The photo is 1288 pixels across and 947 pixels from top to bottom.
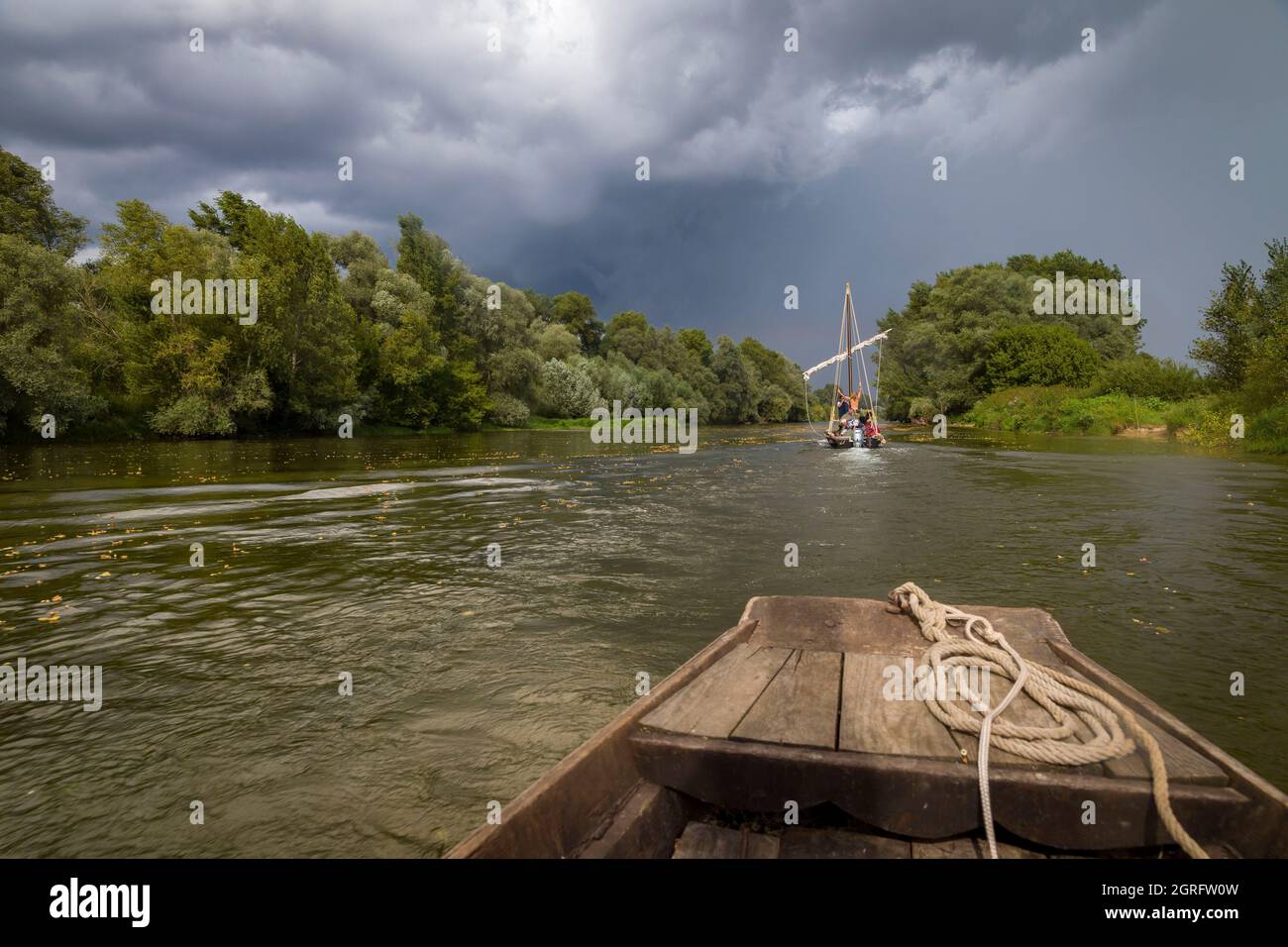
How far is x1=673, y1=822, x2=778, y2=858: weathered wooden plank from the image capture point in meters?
2.77

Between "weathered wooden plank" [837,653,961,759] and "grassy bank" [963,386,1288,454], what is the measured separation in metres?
34.9

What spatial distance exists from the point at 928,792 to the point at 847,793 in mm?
336

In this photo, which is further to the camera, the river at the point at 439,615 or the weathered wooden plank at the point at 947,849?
the river at the point at 439,615

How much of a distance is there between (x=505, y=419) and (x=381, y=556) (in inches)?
2344

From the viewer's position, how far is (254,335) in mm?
46531

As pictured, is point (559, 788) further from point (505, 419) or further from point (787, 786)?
point (505, 419)

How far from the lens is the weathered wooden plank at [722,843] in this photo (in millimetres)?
2771
